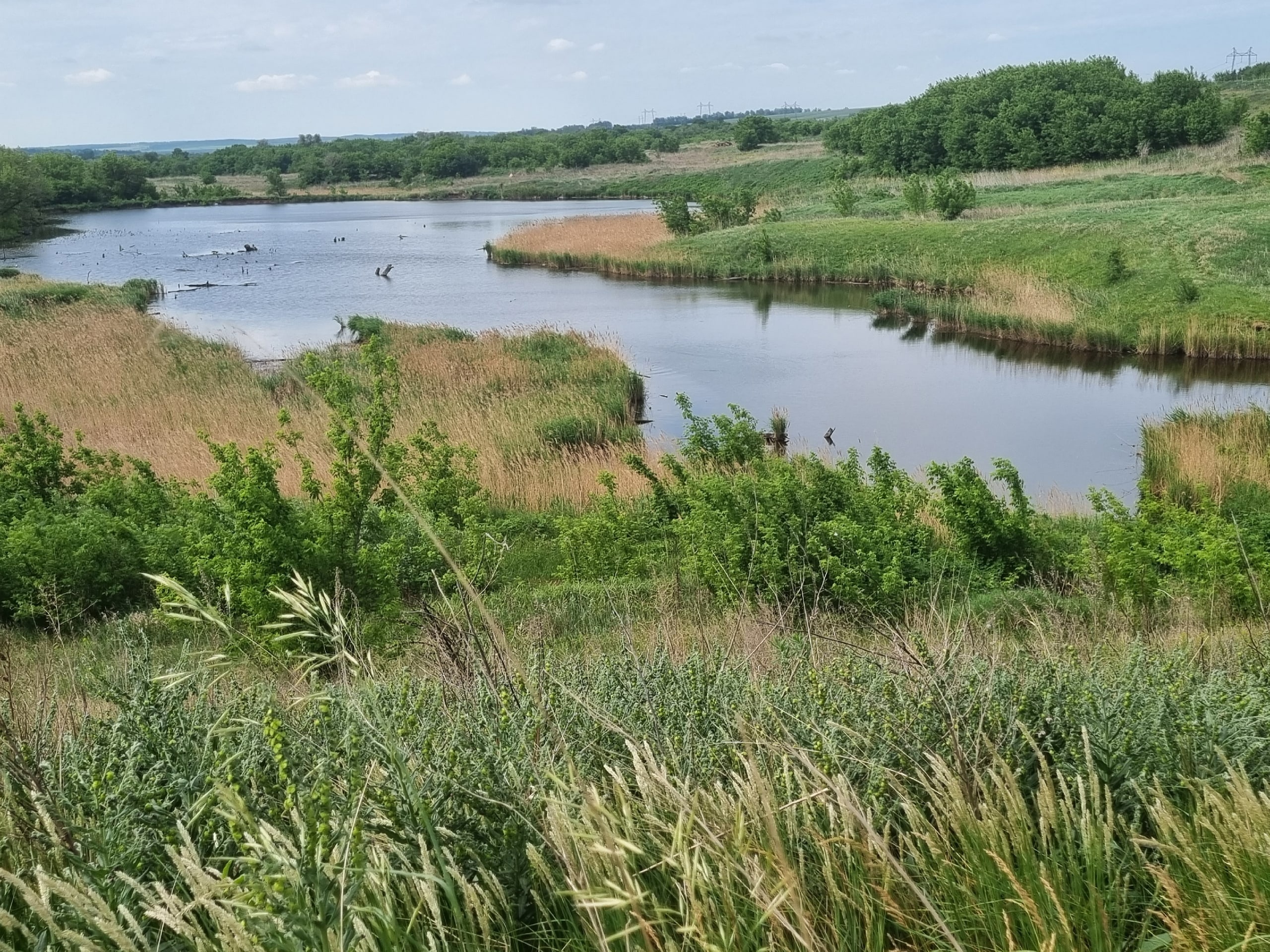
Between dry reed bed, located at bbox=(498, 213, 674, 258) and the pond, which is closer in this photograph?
the pond

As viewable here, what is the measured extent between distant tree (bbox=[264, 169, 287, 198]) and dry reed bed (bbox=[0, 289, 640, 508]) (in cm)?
6977

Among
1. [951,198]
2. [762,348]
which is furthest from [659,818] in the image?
[951,198]

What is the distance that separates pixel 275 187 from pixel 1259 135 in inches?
2998

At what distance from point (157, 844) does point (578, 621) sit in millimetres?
4537

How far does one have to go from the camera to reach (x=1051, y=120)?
5553cm

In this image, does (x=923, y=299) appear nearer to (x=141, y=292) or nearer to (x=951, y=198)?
(x=951, y=198)

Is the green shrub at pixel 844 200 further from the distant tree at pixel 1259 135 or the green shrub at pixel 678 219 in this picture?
the distant tree at pixel 1259 135

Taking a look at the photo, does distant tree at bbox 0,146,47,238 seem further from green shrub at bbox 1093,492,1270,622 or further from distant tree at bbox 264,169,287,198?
green shrub at bbox 1093,492,1270,622

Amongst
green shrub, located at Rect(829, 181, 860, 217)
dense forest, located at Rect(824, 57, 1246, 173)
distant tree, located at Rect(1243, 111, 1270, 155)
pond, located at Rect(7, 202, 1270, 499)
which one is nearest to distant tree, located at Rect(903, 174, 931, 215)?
green shrub, located at Rect(829, 181, 860, 217)

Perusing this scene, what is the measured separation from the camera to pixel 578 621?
6762mm

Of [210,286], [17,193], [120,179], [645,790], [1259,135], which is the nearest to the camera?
[645,790]

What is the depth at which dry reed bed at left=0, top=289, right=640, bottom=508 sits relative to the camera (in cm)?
1243

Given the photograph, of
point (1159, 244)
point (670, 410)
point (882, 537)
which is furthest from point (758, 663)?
point (1159, 244)

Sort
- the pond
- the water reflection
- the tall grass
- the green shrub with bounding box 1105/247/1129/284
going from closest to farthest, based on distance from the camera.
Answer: the tall grass → the pond → the water reflection → the green shrub with bounding box 1105/247/1129/284
